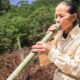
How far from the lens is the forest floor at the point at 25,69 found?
30.6 ft

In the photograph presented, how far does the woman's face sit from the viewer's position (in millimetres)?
5422

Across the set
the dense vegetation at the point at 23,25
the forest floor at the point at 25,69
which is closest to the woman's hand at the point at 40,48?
the forest floor at the point at 25,69

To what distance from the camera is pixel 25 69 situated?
31.3 ft

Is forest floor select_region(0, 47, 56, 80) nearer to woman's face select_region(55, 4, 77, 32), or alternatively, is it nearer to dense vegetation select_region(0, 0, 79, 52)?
dense vegetation select_region(0, 0, 79, 52)

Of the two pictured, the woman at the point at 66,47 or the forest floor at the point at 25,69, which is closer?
the woman at the point at 66,47

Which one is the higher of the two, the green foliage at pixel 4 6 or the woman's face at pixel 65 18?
the woman's face at pixel 65 18

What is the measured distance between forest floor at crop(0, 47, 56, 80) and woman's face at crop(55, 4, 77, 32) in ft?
12.2

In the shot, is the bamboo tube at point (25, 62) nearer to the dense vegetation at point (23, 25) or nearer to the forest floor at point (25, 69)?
the forest floor at point (25, 69)

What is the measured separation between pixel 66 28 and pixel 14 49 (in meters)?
5.56

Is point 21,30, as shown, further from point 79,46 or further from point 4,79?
point 79,46

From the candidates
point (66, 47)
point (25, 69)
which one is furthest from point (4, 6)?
point (66, 47)

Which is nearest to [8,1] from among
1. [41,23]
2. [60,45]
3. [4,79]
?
[41,23]

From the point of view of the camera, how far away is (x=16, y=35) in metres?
10.7

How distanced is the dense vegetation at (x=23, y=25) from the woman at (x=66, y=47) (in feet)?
16.5
